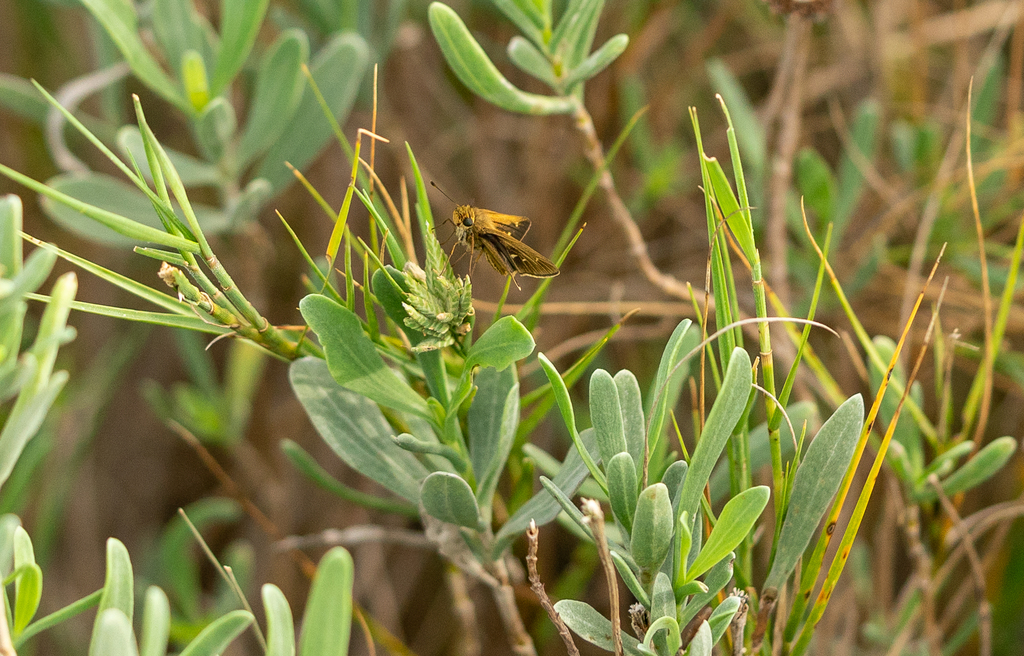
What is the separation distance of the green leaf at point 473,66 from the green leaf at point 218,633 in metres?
0.35

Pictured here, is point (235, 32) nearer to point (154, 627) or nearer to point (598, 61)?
point (598, 61)

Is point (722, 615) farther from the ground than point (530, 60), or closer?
closer

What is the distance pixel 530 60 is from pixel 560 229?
637mm

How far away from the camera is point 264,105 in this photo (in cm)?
71

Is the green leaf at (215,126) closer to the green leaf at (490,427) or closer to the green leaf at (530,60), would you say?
the green leaf at (530,60)

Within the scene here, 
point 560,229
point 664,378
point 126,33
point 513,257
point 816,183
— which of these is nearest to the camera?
point 664,378

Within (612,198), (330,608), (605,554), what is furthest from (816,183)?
(330,608)

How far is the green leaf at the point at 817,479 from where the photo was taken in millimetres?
396

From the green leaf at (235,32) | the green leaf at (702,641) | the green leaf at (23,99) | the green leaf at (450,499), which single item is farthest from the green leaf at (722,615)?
the green leaf at (23,99)

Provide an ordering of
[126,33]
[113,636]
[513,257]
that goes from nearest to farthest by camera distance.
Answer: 1. [113,636]
2. [513,257]
3. [126,33]

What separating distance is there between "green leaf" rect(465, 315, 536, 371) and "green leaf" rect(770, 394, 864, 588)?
158 mm

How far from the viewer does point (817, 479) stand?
16.0 inches

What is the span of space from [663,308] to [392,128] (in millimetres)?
468

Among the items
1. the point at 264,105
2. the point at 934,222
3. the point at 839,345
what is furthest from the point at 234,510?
the point at 934,222
